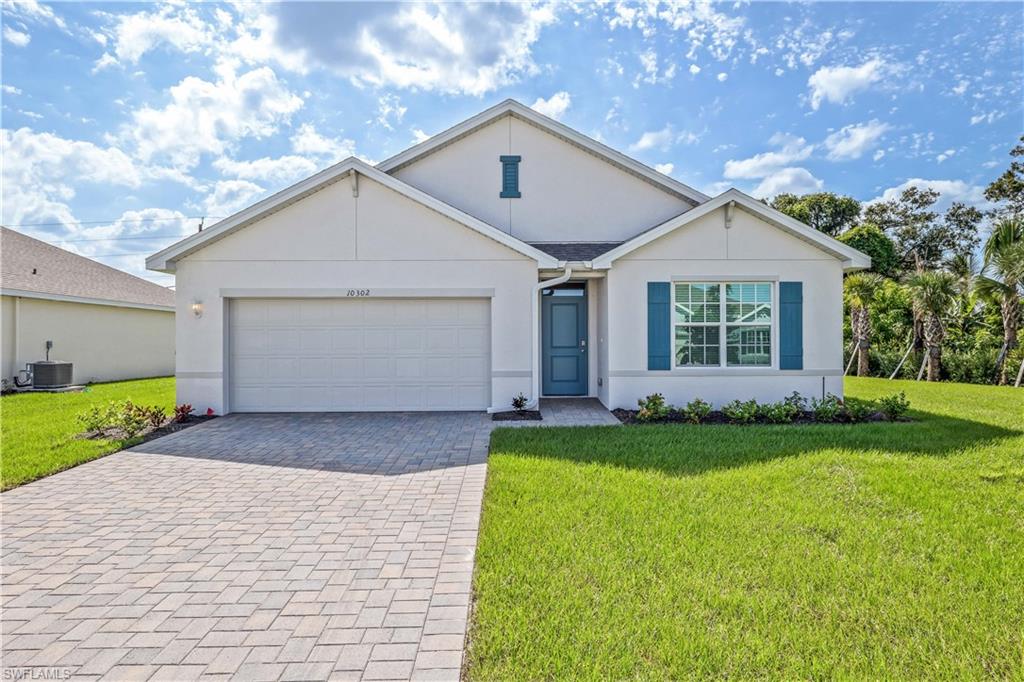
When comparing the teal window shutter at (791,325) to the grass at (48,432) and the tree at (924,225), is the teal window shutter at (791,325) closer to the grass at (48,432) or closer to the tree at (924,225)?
the grass at (48,432)

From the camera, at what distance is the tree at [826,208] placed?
35312 mm

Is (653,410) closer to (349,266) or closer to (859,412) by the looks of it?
(859,412)

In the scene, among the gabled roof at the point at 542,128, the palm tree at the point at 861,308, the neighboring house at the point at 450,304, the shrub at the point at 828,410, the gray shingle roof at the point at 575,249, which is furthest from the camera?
the palm tree at the point at 861,308

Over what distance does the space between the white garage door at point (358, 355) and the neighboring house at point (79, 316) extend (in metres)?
9.24

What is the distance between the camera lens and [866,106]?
54.1 feet

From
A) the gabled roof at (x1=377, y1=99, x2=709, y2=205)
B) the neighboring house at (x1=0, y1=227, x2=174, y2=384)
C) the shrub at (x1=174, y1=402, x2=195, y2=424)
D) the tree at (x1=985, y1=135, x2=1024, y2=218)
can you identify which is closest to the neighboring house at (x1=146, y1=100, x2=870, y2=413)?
the shrub at (x1=174, y1=402, x2=195, y2=424)

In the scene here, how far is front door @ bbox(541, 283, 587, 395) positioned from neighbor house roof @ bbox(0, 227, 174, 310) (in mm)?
14737

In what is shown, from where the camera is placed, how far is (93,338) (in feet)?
53.4

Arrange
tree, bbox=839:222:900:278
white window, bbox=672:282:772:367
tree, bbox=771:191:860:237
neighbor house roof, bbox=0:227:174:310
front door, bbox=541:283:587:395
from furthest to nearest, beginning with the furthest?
tree, bbox=771:191:860:237, tree, bbox=839:222:900:278, neighbor house roof, bbox=0:227:174:310, front door, bbox=541:283:587:395, white window, bbox=672:282:772:367

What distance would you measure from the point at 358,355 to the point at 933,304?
17.0 meters

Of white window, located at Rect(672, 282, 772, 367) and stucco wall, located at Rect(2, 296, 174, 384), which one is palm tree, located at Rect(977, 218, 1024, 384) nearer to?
white window, located at Rect(672, 282, 772, 367)

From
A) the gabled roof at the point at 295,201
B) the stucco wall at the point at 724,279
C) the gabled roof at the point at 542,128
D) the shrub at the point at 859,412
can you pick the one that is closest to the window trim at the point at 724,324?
the stucco wall at the point at 724,279

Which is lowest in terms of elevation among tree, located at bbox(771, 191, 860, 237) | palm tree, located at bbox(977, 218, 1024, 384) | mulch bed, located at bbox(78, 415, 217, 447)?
mulch bed, located at bbox(78, 415, 217, 447)

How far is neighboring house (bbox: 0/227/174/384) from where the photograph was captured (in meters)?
14.1
